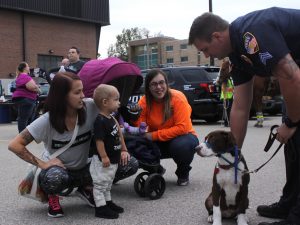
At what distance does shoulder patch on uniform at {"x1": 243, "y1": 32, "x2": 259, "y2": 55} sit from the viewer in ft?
9.83

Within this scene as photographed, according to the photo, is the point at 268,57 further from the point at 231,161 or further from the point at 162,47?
the point at 162,47

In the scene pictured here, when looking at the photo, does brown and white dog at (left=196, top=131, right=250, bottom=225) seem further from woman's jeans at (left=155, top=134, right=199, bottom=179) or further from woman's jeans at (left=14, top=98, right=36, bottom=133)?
woman's jeans at (left=14, top=98, right=36, bottom=133)

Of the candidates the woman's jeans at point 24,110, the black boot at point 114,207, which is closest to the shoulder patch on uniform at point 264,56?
the black boot at point 114,207

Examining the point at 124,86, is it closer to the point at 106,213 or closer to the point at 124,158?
the point at 124,158

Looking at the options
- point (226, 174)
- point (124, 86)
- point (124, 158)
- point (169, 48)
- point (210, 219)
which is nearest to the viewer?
point (226, 174)

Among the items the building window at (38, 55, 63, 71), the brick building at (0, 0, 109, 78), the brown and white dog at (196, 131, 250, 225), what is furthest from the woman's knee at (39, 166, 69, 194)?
the building window at (38, 55, 63, 71)

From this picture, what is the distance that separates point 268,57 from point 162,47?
83.1 meters

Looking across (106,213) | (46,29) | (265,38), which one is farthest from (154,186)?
(46,29)

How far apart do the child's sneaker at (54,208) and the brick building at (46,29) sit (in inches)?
1130

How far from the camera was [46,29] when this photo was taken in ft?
114

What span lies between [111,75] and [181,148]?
1.10m

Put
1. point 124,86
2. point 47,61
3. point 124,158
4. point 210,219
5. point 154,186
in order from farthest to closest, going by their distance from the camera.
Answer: point 47,61
point 124,86
point 154,186
point 124,158
point 210,219

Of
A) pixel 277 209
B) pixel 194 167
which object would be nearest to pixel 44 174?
pixel 277 209

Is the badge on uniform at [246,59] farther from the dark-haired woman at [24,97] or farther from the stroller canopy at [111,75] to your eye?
the dark-haired woman at [24,97]
